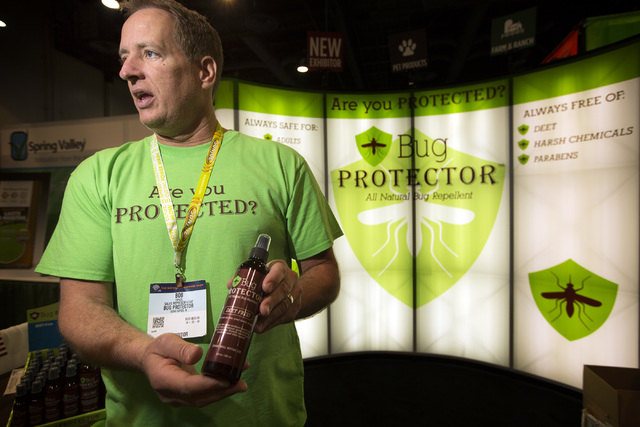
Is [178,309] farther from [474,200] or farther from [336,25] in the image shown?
[336,25]

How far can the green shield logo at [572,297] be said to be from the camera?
2.96 m

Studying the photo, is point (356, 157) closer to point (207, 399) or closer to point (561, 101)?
point (561, 101)

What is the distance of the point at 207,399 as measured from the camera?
2.29 ft

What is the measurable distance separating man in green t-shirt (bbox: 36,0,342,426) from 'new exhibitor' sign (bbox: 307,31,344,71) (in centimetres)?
335

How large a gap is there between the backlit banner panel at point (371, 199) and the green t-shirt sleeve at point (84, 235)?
2986 mm


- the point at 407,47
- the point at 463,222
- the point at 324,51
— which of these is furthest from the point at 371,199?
the point at 407,47

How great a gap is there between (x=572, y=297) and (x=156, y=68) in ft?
11.8

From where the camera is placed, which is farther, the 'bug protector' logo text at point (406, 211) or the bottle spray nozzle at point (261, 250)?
the 'bug protector' logo text at point (406, 211)

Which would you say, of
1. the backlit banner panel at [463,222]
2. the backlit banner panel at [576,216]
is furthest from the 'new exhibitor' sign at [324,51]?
the backlit banner panel at [576,216]

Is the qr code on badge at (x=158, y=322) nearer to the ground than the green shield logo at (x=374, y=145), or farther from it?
nearer to the ground

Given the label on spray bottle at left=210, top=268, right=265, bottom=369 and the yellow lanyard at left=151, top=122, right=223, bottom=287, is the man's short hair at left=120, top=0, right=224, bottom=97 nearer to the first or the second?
the yellow lanyard at left=151, top=122, right=223, bottom=287

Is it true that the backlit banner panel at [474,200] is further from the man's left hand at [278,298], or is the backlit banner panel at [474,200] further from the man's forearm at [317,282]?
the man's left hand at [278,298]

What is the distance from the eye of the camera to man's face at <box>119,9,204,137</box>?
0.93 m

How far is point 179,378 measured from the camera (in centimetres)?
67
